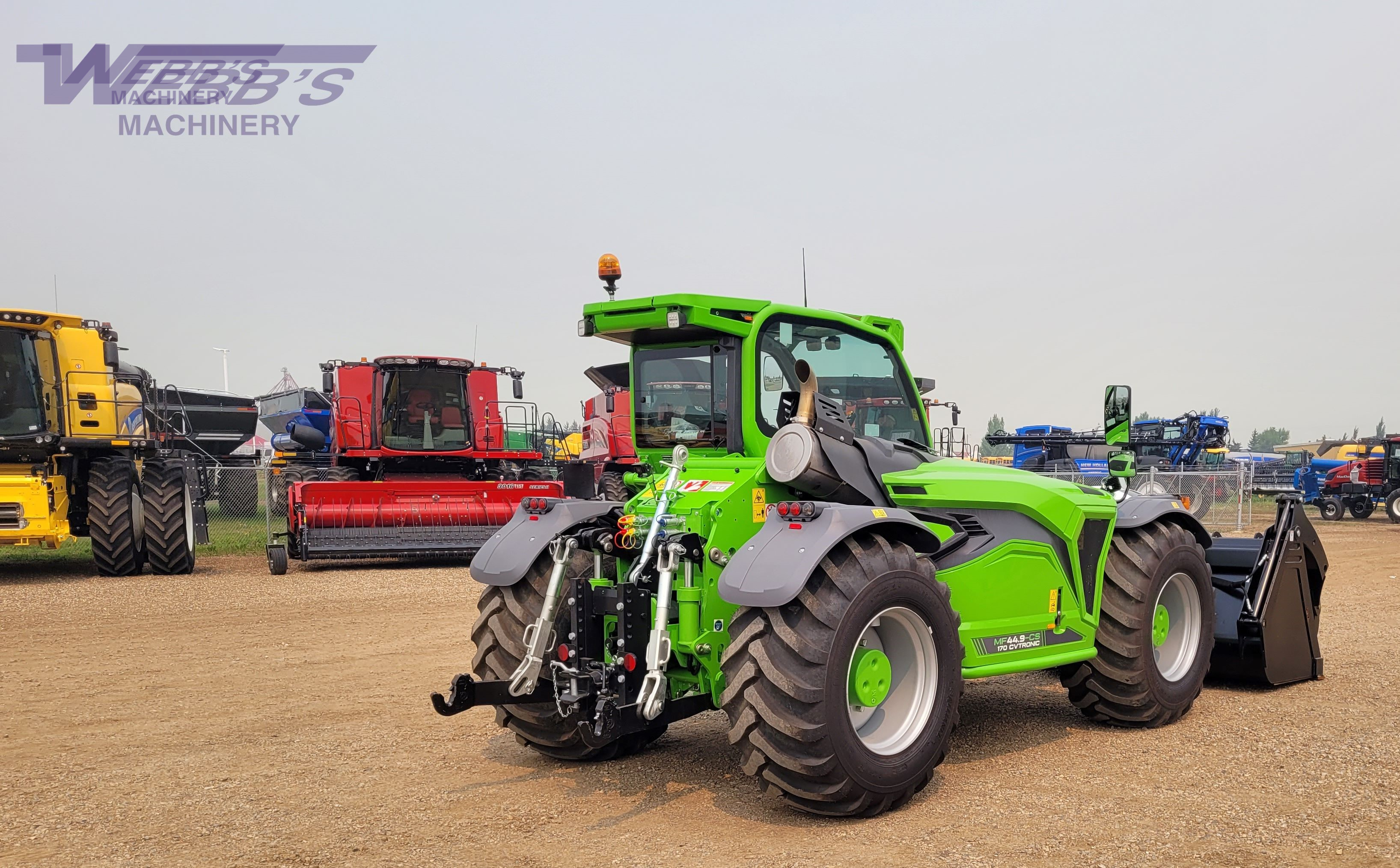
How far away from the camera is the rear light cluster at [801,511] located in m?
4.81

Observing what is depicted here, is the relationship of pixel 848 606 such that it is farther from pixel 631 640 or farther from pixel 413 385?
pixel 413 385

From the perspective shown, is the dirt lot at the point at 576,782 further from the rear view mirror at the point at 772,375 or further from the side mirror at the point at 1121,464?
the rear view mirror at the point at 772,375

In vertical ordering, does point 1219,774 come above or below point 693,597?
below

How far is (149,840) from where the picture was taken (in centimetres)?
454

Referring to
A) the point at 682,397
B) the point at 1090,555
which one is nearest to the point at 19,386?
the point at 682,397

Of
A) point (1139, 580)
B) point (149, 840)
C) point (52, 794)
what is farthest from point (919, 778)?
point (52, 794)

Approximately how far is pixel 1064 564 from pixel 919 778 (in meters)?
1.81

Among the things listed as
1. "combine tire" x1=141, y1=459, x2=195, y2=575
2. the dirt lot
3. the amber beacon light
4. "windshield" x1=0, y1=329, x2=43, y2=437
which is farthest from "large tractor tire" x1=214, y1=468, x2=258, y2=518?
the amber beacon light

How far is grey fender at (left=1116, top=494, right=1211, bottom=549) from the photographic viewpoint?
6590mm

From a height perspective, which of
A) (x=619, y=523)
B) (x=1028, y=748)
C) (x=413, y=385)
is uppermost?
(x=413, y=385)

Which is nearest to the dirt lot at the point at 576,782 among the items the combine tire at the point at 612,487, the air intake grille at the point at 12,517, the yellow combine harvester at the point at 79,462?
the air intake grille at the point at 12,517

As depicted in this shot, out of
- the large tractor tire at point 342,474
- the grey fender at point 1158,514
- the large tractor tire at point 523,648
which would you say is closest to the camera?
the large tractor tire at point 523,648

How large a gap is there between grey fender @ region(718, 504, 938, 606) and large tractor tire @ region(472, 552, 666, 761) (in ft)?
3.60

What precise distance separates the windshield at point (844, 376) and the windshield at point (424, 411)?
41.9 feet
